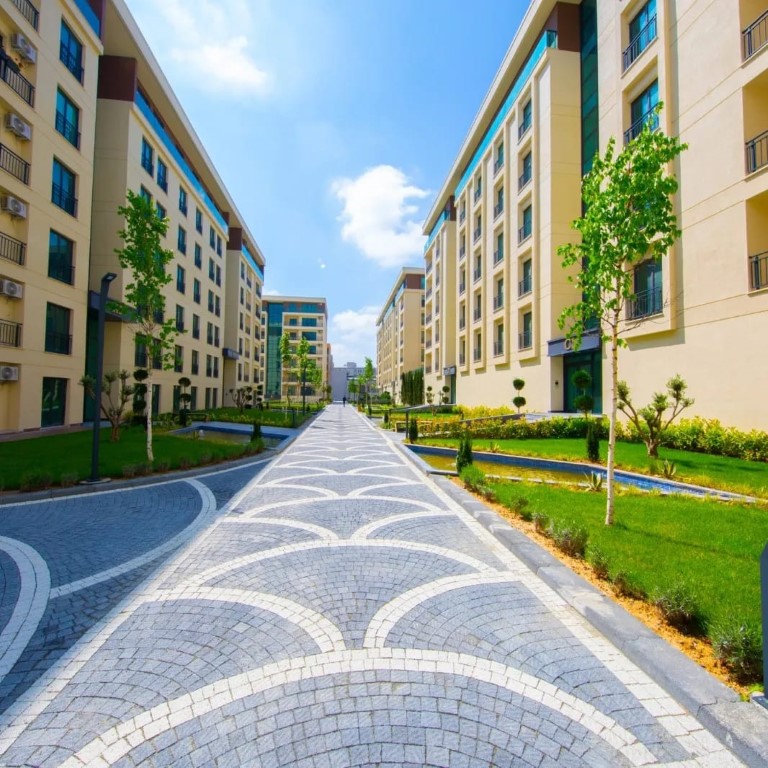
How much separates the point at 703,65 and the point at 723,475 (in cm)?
1364

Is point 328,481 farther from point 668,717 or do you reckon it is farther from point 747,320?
point 747,320

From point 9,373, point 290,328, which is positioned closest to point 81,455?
point 9,373

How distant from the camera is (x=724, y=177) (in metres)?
13.0

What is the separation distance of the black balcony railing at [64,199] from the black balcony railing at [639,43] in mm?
24806

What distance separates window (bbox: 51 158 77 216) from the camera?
18172 millimetres

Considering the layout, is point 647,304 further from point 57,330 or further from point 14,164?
point 14,164

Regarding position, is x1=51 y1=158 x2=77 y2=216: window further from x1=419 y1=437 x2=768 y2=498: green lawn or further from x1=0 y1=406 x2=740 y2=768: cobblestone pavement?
x1=419 y1=437 x2=768 y2=498: green lawn

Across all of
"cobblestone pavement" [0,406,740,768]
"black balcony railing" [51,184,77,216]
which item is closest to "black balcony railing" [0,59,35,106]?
"black balcony railing" [51,184,77,216]

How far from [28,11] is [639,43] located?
24227mm

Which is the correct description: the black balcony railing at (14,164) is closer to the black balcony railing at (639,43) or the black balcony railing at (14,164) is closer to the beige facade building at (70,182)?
the beige facade building at (70,182)

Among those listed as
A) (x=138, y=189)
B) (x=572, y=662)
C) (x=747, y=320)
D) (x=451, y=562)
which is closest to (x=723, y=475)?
(x=747, y=320)

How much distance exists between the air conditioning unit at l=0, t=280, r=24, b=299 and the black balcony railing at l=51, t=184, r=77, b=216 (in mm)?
4535

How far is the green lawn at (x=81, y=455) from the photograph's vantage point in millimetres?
9337

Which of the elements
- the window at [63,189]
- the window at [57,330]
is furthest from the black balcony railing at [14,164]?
the window at [57,330]
